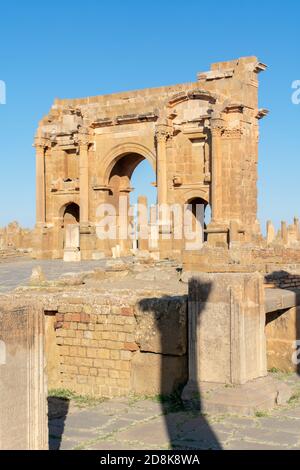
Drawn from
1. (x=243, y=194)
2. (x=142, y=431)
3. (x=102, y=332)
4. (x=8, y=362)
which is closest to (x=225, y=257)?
(x=243, y=194)

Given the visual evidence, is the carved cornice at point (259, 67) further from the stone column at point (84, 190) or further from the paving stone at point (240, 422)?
A: the paving stone at point (240, 422)

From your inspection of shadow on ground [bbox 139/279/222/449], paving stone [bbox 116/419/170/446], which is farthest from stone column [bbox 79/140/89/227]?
paving stone [bbox 116/419/170/446]

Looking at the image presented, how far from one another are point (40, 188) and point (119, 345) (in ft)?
72.0

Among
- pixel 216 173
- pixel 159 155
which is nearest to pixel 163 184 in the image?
pixel 159 155

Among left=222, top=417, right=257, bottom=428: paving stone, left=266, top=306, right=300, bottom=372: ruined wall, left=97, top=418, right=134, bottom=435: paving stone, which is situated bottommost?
left=97, top=418, right=134, bottom=435: paving stone

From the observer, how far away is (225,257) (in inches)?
689

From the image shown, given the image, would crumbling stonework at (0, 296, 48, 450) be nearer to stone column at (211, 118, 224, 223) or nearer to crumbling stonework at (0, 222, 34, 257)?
stone column at (211, 118, 224, 223)

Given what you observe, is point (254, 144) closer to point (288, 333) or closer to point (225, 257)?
point (225, 257)

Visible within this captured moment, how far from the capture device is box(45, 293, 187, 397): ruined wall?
7293mm

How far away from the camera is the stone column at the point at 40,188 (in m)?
28.9

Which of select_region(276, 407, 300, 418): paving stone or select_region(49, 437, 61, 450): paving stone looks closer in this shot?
select_region(49, 437, 61, 450): paving stone

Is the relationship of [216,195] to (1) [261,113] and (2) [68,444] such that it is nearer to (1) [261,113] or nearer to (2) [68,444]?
(1) [261,113]

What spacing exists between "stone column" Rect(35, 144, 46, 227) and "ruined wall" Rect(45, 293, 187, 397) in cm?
2096

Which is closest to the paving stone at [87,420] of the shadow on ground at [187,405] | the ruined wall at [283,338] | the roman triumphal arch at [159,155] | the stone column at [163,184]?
the shadow on ground at [187,405]
